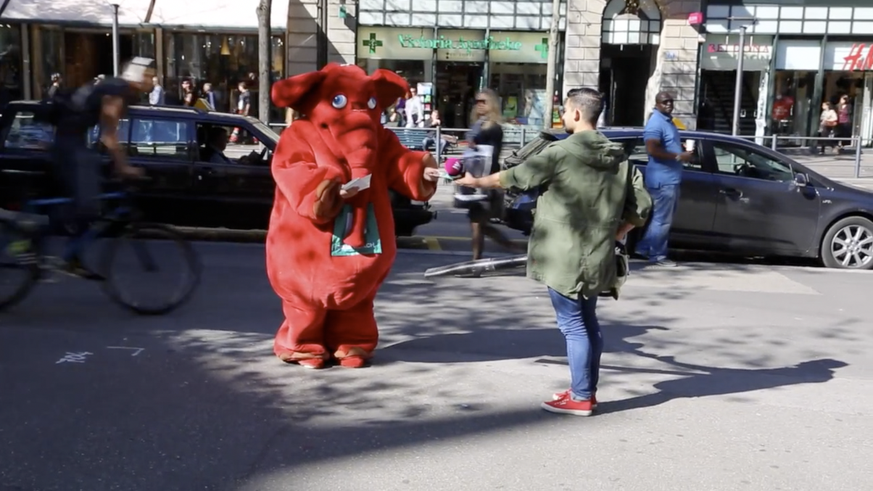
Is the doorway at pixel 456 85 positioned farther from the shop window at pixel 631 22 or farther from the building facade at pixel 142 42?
the building facade at pixel 142 42

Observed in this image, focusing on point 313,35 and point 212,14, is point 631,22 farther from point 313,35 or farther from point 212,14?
point 212,14

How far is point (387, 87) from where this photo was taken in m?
5.73

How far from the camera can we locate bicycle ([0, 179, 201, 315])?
654 centimetres

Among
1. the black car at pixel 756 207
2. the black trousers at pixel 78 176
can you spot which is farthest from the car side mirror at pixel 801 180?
the black trousers at pixel 78 176

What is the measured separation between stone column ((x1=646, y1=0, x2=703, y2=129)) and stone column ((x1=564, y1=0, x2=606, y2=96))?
5.49 ft

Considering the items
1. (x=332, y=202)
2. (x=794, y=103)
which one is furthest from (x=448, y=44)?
(x=332, y=202)

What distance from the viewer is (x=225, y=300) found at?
759 centimetres

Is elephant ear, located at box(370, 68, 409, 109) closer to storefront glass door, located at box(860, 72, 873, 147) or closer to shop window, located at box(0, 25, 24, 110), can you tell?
shop window, located at box(0, 25, 24, 110)

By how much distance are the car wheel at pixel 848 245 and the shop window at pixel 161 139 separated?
700 centimetres

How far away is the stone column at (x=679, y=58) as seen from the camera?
975 inches

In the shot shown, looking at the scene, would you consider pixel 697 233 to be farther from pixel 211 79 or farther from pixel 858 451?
pixel 211 79

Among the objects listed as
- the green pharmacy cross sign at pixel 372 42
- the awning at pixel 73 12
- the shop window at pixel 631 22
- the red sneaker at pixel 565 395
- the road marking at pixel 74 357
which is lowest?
the road marking at pixel 74 357

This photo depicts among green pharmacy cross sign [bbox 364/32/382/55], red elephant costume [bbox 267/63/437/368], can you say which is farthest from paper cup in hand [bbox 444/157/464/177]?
green pharmacy cross sign [bbox 364/32/382/55]

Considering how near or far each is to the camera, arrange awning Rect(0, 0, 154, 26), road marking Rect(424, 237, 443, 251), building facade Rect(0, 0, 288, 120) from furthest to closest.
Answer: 1. building facade Rect(0, 0, 288, 120)
2. awning Rect(0, 0, 154, 26)
3. road marking Rect(424, 237, 443, 251)
